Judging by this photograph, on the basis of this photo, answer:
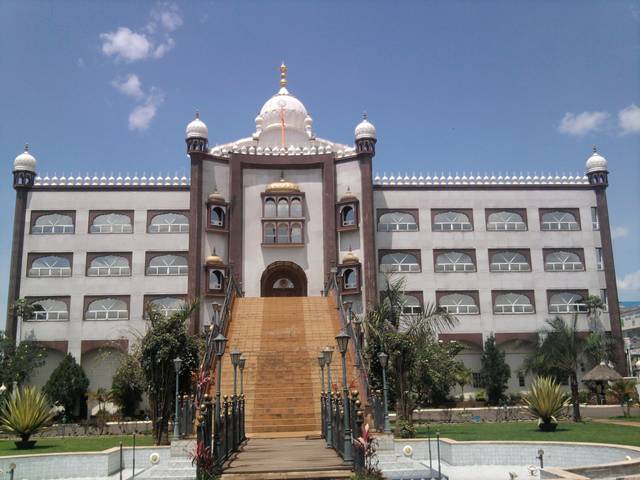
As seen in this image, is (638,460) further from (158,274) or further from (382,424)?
(158,274)

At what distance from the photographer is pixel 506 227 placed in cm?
3691

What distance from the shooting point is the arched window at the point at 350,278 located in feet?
110

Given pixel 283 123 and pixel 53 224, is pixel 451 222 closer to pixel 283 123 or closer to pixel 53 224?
pixel 283 123

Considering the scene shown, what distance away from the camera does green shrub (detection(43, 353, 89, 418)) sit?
3120 cm

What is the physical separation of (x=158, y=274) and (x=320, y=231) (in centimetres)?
903

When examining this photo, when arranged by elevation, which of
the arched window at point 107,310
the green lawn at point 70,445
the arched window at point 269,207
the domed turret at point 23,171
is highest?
the domed turret at point 23,171

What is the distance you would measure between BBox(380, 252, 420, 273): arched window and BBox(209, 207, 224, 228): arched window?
8968 mm

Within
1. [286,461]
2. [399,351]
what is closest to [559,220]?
[399,351]

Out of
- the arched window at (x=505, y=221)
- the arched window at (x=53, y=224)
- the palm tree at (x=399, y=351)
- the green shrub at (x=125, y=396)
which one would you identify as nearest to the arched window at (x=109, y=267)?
the arched window at (x=53, y=224)

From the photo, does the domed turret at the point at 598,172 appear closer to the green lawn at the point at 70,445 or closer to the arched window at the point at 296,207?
the arched window at the point at 296,207

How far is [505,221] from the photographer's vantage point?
37.0 m

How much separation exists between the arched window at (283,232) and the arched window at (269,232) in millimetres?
277

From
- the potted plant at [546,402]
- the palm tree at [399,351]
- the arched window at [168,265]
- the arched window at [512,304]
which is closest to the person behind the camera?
the potted plant at [546,402]

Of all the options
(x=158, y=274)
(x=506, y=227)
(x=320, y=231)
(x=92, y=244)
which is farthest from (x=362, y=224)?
(x=92, y=244)
